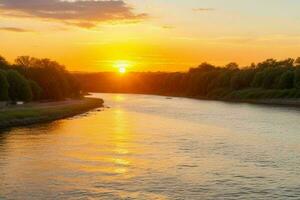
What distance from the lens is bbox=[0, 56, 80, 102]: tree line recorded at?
8656 centimetres

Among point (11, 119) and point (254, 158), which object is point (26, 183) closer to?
point (254, 158)

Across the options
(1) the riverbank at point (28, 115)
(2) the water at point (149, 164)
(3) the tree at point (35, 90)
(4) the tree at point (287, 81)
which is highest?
(4) the tree at point (287, 81)

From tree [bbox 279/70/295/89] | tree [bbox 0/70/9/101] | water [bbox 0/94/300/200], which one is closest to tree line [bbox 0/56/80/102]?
tree [bbox 0/70/9/101]

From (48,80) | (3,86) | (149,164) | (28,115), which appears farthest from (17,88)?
(149,164)

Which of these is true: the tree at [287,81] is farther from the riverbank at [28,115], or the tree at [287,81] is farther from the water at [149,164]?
the water at [149,164]

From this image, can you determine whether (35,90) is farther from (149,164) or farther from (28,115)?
(149,164)

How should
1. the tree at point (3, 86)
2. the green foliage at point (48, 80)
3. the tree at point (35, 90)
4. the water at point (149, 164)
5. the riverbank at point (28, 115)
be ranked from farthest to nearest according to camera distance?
the green foliage at point (48, 80), the tree at point (35, 90), the tree at point (3, 86), the riverbank at point (28, 115), the water at point (149, 164)

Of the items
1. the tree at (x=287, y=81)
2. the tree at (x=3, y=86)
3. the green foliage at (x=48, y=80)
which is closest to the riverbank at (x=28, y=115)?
the tree at (x=3, y=86)

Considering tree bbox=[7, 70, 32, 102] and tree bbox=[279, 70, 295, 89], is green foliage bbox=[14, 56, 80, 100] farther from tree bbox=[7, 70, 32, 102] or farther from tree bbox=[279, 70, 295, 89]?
tree bbox=[279, 70, 295, 89]

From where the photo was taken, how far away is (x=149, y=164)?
34938 millimetres

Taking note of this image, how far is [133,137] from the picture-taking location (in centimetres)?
5241

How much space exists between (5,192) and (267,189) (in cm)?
1258

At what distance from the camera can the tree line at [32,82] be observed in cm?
8656

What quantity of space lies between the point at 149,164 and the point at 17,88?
56.5 metres
